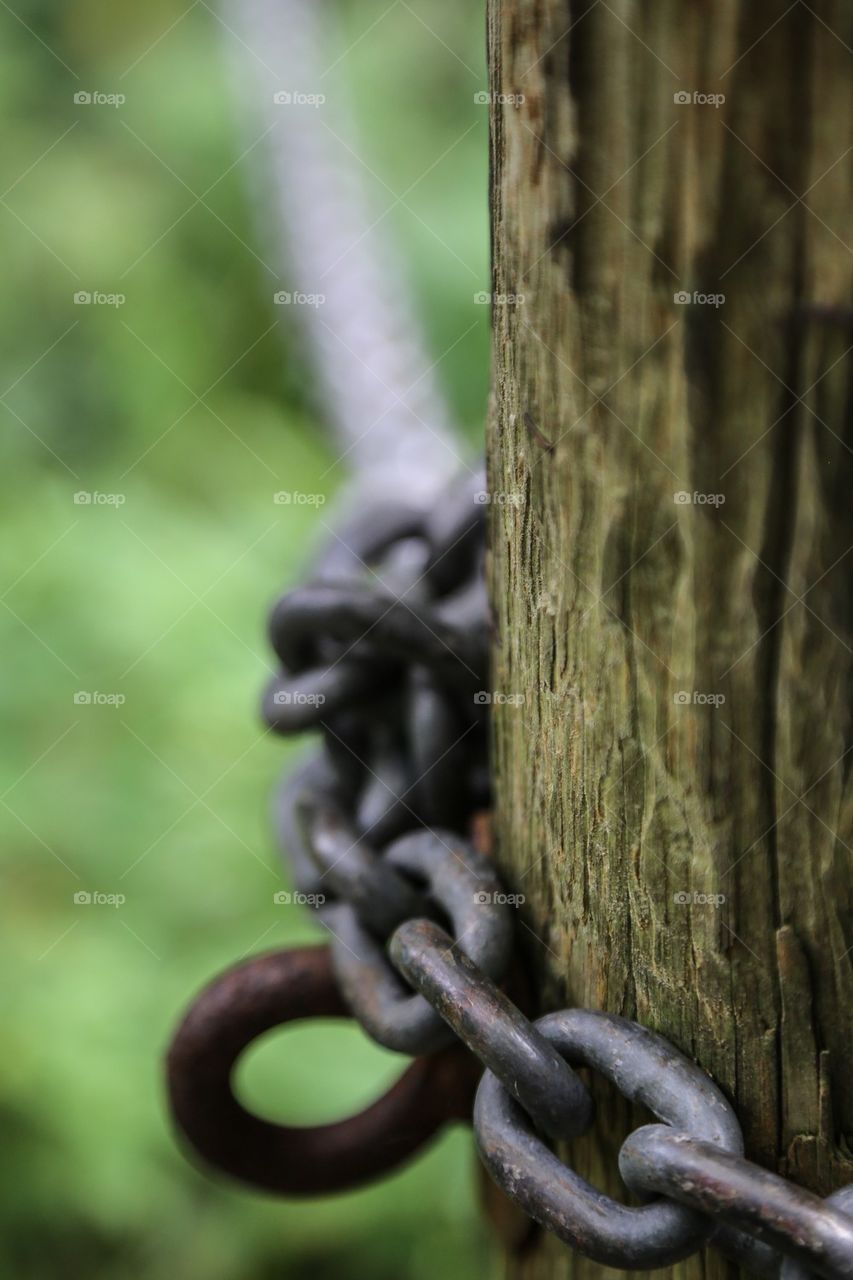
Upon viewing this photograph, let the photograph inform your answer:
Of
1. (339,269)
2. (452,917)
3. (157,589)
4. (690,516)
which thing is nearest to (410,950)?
(452,917)

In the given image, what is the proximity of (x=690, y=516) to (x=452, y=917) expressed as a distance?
0.25 meters

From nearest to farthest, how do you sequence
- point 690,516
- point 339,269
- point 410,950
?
point 690,516 < point 410,950 < point 339,269

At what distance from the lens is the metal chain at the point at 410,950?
473 mm

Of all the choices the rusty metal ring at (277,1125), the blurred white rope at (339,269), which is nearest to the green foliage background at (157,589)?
the blurred white rope at (339,269)

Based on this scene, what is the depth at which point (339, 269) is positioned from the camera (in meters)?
1.38

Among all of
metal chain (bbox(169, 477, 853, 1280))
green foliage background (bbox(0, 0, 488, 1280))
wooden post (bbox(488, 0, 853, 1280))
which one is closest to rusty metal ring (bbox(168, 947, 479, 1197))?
metal chain (bbox(169, 477, 853, 1280))

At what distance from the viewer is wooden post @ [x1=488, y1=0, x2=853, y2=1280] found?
1.15 ft

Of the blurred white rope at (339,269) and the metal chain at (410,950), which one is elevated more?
the blurred white rope at (339,269)

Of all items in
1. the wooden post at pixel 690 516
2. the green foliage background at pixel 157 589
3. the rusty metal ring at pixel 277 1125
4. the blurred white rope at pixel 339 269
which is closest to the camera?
the wooden post at pixel 690 516

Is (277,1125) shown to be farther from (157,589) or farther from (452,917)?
(157,589)

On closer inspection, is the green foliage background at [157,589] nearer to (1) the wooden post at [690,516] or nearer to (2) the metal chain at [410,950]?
(2) the metal chain at [410,950]

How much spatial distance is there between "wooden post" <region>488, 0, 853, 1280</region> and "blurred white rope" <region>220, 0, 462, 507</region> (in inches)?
16.5

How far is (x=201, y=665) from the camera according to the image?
174 centimetres

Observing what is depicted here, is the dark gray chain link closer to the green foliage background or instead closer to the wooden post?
the wooden post
